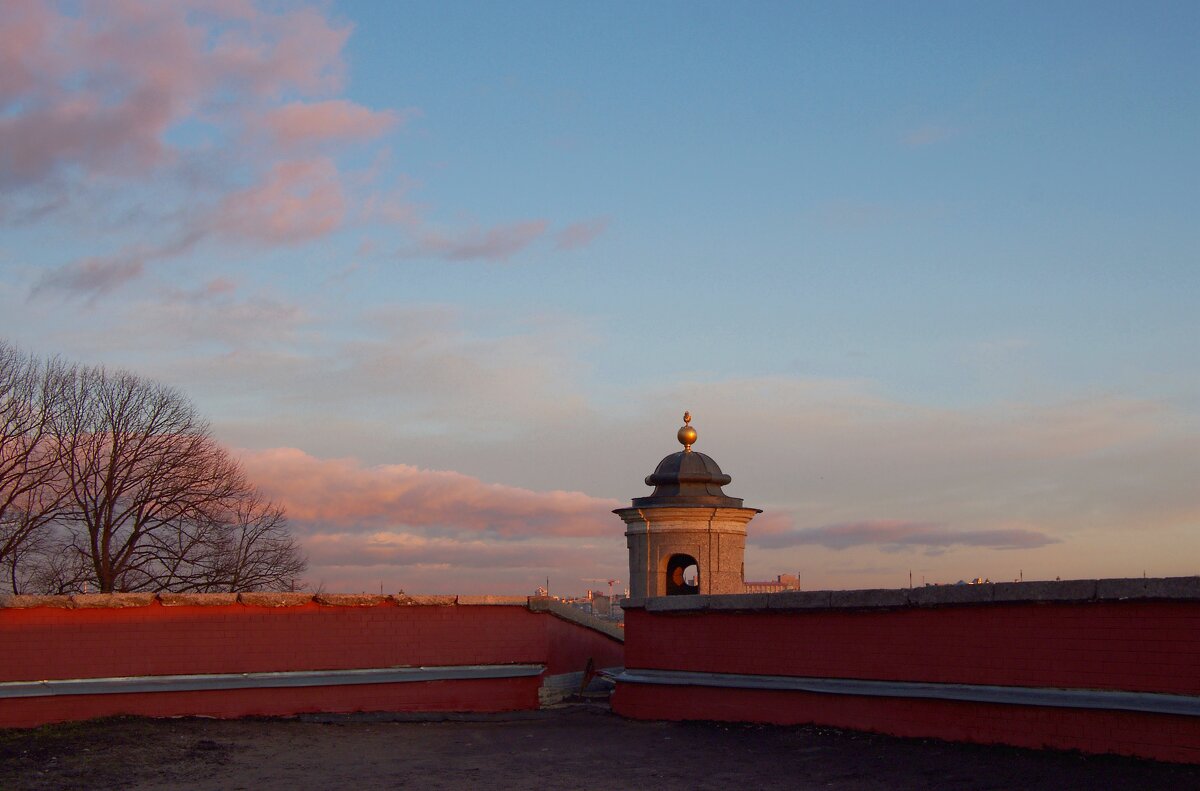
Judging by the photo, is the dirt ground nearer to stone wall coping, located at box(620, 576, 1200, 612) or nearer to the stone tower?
stone wall coping, located at box(620, 576, 1200, 612)

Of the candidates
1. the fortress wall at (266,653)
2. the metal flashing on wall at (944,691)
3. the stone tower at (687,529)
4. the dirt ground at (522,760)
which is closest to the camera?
the metal flashing on wall at (944,691)

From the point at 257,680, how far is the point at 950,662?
8.96 m

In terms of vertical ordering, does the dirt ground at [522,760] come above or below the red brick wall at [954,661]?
below

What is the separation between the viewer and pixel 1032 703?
34.1 feet

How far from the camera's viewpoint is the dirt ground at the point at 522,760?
1009cm

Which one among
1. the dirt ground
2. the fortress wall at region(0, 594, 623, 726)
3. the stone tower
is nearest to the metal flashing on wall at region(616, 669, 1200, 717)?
the dirt ground

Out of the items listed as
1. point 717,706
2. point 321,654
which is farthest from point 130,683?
point 717,706

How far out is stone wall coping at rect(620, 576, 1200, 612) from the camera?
31.1ft

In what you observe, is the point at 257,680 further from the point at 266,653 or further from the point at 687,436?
the point at 687,436

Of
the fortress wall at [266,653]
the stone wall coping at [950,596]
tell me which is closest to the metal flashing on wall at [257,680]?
the fortress wall at [266,653]

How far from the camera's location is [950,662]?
11.5 meters

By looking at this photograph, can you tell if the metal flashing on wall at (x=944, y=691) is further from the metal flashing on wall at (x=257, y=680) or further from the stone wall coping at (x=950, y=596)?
the metal flashing on wall at (x=257, y=680)

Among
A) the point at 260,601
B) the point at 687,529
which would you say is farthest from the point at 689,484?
the point at 260,601

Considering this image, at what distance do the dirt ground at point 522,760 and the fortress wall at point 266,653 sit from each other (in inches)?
18.0
